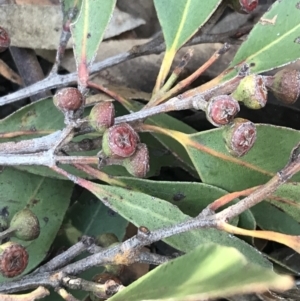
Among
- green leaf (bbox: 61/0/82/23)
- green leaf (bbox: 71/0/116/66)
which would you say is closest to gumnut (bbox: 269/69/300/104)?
green leaf (bbox: 71/0/116/66)

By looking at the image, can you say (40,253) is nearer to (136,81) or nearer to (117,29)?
(136,81)

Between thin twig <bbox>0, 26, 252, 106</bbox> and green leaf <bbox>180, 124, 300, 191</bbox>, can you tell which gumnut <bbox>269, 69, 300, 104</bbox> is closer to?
green leaf <bbox>180, 124, 300, 191</bbox>

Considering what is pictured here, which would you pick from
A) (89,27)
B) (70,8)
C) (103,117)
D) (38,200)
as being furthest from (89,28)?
(38,200)

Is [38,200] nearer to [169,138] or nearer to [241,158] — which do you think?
[169,138]

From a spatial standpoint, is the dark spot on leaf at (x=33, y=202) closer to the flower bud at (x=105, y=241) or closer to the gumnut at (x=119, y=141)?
the flower bud at (x=105, y=241)

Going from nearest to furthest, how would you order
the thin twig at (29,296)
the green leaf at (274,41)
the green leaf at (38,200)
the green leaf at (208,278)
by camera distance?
the green leaf at (208,278), the thin twig at (29,296), the green leaf at (274,41), the green leaf at (38,200)

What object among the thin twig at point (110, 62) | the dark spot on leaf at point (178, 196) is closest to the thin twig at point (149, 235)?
the dark spot on leaf at point (178, 196)
